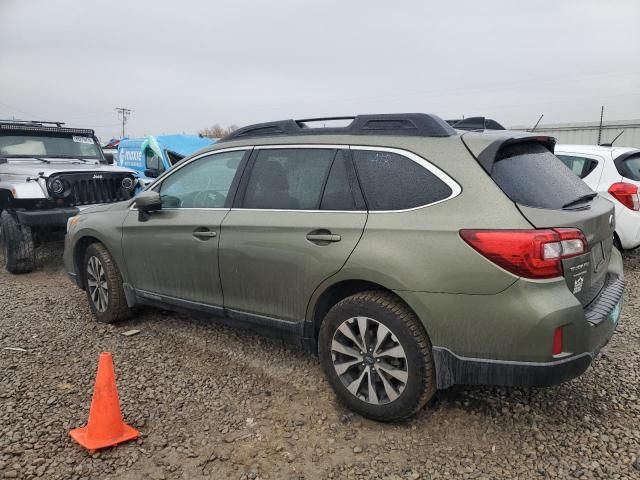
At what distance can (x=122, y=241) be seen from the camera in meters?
4.39

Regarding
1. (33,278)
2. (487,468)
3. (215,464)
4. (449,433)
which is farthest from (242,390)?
(33,278)

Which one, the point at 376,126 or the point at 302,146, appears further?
the point at 302,146

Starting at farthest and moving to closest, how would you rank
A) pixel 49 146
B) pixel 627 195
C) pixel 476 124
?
pixel 49 146
pixel 627 195
pixel 476 124

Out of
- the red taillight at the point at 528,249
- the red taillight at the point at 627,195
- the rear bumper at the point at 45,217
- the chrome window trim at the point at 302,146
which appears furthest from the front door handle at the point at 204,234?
the red taillight at the point at 627,195

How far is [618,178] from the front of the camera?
6.09m

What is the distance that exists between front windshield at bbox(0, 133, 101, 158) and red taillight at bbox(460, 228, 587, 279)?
25.0 ft

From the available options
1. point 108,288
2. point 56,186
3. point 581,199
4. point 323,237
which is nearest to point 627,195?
point 581,199

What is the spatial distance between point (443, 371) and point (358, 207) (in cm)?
103

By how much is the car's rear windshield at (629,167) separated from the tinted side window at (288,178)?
15.1 feet

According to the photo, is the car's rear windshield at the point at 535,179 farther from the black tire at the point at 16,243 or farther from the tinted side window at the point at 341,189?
the black tire at the point at 16,243

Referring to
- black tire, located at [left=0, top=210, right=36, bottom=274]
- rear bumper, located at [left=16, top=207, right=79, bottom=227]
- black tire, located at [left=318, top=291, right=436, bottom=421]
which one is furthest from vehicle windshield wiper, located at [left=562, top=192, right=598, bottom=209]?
black tire, located at [left=0, top=210, right=36, bottom=274]

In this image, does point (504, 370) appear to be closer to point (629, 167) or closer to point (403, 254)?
point (403, 254)

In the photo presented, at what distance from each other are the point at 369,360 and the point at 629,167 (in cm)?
502

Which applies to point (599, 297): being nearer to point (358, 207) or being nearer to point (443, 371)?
point (443, 371)
